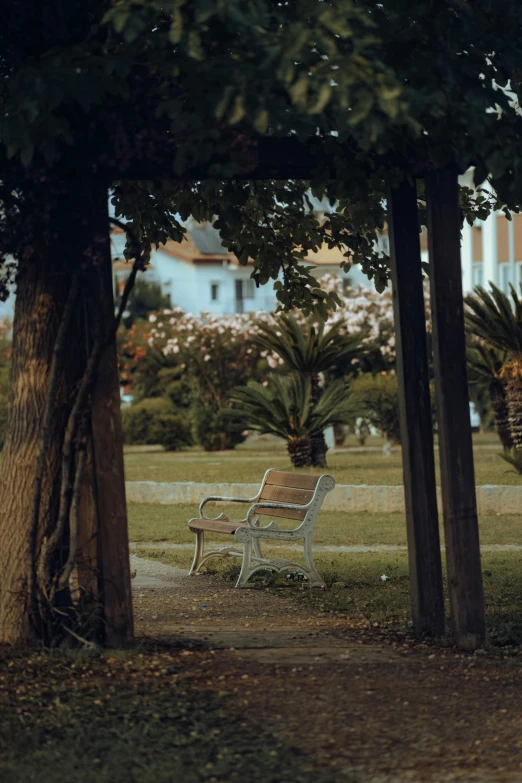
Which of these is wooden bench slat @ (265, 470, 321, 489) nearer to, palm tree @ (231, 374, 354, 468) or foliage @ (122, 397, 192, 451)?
palm tree @ (231, 374, 354, 468)

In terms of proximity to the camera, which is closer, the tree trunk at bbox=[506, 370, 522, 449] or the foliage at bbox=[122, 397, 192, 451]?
the tree trunk at bbox=[506, 370, 522, 449]

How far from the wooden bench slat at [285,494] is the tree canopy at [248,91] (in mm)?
3197

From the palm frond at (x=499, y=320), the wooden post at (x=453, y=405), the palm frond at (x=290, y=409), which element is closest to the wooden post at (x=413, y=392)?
the wooden post at (x=453, y=405)

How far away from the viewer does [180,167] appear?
6.07 meters

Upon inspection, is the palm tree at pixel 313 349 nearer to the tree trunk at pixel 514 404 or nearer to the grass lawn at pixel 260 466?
the grass lawn at pixel 260 466

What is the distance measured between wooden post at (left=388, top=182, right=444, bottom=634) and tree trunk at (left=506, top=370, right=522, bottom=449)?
47.4ft

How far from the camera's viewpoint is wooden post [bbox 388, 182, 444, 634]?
7.36 metres

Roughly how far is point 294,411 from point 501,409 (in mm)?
3767

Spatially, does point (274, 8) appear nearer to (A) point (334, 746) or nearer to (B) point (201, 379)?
(A) point (334, 746)

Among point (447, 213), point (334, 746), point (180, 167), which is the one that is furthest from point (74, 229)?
point (334, 746)

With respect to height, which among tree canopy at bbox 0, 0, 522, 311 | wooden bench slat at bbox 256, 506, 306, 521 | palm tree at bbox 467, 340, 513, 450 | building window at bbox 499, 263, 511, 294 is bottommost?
wooden bench slat at bbox 256, 506, 306, 521

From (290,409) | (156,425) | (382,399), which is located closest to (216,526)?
(290,409)

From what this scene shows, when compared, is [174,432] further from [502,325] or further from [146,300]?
[146,300]

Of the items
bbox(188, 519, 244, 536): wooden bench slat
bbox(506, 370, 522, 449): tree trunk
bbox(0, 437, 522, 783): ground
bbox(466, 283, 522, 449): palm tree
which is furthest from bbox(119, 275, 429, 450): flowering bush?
bbox(0, 437, 522, 783): ground
